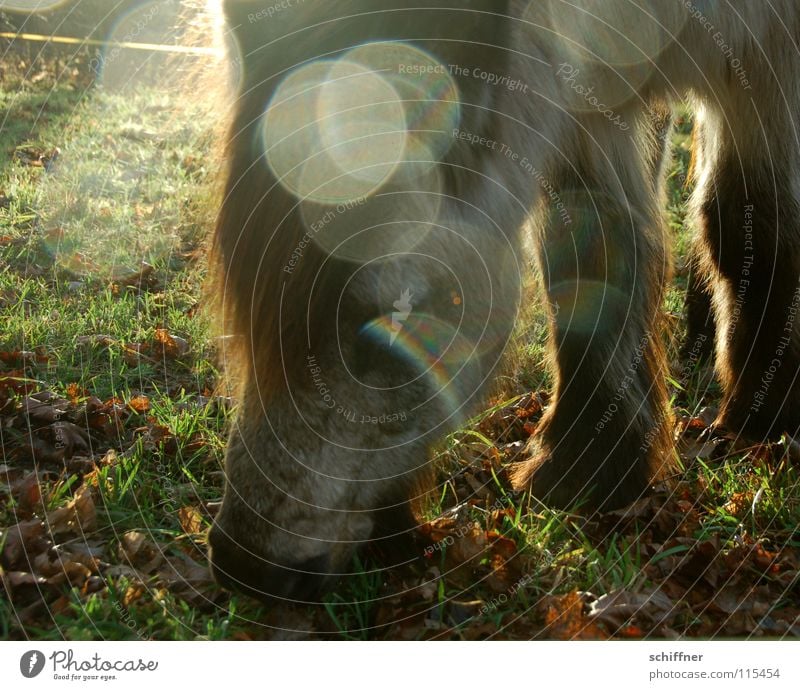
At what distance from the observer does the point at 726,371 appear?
3990 millimetres

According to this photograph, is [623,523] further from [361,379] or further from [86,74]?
[86,74]

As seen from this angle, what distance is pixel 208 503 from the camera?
3117 millimetres

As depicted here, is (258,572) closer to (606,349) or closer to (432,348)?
(432,348)

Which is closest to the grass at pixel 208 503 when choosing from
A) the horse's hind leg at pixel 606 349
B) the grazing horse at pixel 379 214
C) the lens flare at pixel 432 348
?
the horse's hind leg at pixel 606 349

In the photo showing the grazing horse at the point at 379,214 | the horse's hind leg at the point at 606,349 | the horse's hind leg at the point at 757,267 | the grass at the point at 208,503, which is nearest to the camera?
the grazing horse at the point at 379,214

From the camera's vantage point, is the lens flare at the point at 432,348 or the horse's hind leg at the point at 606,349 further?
the horse's hind leg at the point at 606,349

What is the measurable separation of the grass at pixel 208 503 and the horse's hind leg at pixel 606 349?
0.56ft

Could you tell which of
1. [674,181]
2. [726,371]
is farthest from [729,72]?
[674,181]

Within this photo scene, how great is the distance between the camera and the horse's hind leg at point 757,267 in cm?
372

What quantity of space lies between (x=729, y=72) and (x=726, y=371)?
1430mm

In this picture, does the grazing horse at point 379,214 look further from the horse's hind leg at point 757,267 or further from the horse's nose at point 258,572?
the horse's hind leg at point 757,267

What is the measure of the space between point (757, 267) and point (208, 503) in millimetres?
2761

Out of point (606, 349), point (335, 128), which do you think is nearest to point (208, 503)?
point (335, 128)
